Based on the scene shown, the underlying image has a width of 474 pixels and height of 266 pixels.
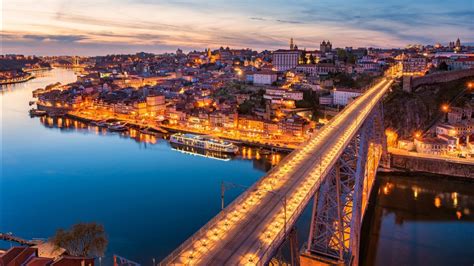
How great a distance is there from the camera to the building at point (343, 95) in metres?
20.7

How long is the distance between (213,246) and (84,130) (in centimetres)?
2100

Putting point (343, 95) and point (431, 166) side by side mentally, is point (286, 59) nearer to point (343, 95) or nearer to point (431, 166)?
point (343, 95)

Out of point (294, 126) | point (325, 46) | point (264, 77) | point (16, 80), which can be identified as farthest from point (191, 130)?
point (16, 80)

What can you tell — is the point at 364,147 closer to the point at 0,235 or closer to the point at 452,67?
the point at 0,235

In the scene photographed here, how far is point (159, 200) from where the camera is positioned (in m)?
11.7

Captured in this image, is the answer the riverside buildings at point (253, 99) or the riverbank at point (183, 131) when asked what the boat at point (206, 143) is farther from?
the riverside buildings at point (253, 99)

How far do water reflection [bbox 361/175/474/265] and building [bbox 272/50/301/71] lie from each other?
65.7ft

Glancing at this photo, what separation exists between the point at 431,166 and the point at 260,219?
1129cm

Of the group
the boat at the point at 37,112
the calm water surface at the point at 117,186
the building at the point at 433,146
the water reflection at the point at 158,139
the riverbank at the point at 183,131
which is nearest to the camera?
the calm water surface at the point at 117,186

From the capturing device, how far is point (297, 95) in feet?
72.9

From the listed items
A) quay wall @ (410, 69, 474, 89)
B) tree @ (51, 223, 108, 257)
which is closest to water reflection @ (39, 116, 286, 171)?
tree @ (51, 223, 108, 257)

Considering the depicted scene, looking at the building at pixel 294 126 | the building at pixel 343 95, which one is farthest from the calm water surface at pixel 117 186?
the building at pixel 343 95

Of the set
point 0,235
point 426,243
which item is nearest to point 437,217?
point 426,243

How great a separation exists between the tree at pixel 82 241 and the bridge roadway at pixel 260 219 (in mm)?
3349
